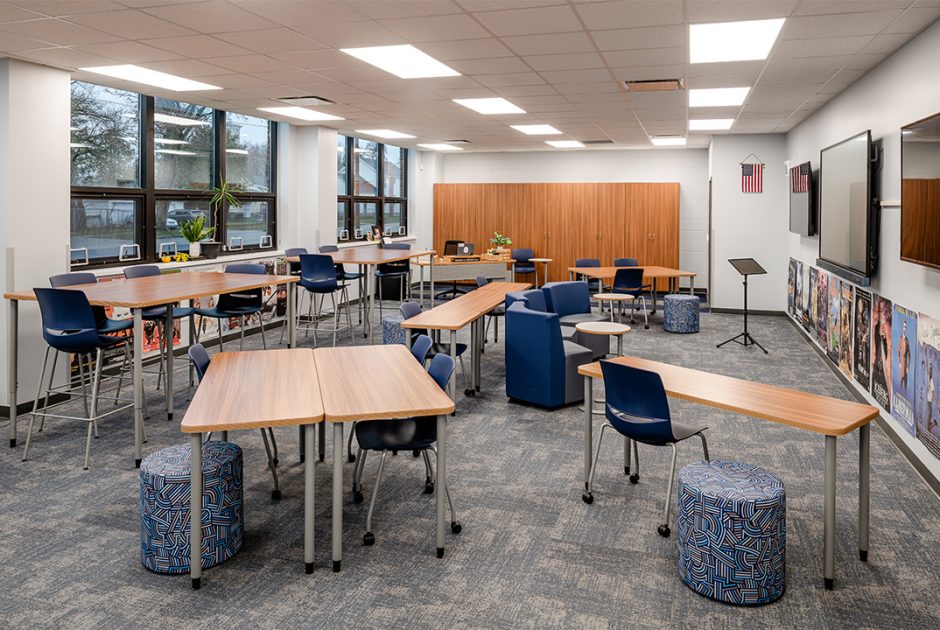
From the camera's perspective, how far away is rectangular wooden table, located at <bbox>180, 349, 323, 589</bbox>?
10.0 feet

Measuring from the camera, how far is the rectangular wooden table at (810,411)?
10.2ft

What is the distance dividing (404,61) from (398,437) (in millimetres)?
3454

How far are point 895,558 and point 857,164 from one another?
3681 mm

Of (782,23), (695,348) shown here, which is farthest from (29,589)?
(695,348)

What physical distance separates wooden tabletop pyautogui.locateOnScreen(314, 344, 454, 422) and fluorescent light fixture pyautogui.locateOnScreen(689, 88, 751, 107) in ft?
15.1

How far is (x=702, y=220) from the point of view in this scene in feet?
46.2

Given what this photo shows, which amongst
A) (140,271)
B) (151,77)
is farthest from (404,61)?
(140,271)

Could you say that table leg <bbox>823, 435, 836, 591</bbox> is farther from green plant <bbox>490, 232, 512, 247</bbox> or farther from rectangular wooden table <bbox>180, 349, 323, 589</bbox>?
green plant <bbox>490, 232, 512, 247</bbox>

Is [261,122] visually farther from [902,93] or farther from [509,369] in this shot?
[902,93]

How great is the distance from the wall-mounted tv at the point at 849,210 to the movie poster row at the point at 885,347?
26 centimetres

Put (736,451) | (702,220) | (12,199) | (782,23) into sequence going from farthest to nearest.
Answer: (702,220), (12,199), (736,451), (782,23)

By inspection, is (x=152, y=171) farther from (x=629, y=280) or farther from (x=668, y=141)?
(x=668, y=141)

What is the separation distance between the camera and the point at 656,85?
22.5 feet

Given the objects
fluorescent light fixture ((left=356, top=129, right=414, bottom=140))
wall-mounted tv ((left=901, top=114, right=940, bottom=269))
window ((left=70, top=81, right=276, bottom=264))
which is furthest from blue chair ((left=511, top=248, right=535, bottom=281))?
wall-mounted tv ((left=901, top=114, right=940, bottom=269))
